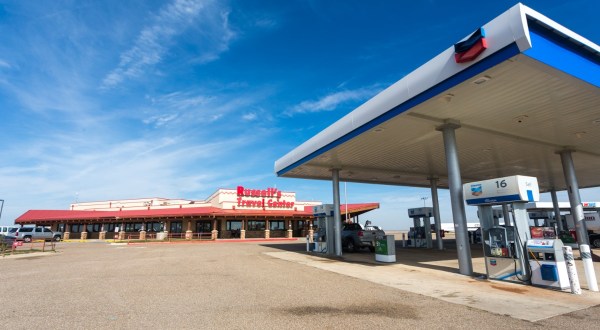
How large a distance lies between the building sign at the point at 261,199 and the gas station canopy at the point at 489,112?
763 inches

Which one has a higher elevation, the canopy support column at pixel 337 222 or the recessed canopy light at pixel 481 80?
the recessed canopy light at pixel 481 80

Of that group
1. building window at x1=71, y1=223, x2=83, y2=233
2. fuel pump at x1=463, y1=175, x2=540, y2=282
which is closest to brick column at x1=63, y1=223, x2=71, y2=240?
building window at x1=71, y1=223, x2=83, y2=233

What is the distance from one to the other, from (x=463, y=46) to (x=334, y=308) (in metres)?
7.24

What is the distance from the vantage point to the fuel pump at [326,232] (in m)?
19.0

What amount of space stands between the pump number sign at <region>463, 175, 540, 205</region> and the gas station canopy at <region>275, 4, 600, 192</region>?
2.65 m

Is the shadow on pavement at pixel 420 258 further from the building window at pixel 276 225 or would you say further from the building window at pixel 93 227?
the building window at pixel 93 227

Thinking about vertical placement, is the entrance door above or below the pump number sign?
below

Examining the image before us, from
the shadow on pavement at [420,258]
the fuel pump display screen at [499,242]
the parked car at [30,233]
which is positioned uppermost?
the parked car at [30,233]

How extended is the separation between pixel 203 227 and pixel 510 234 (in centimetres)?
3646

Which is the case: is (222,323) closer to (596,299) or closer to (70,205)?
(596,299)

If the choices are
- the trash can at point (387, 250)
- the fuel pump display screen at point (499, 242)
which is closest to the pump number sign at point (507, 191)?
the fuel pump display screen at point (499, 242)

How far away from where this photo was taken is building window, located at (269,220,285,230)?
41903 mm

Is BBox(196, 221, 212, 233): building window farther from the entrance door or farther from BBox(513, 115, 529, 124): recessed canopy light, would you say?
BBox(513, 115, 529, 124): recessed canopy light

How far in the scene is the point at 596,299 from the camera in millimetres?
7121
